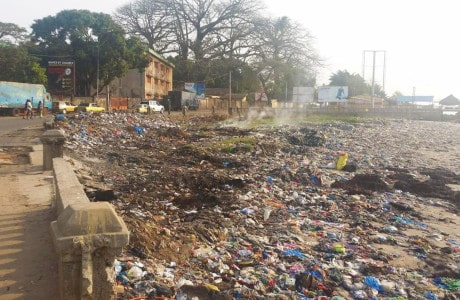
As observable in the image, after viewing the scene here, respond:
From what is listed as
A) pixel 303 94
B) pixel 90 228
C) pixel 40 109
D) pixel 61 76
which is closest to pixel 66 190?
pixel 90 228

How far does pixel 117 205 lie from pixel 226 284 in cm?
299

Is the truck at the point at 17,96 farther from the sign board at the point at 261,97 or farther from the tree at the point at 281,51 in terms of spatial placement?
the tree at the point at 281,51

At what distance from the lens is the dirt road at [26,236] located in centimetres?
322

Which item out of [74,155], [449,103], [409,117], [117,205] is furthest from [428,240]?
[449,103]

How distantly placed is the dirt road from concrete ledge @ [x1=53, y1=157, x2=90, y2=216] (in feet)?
1.23

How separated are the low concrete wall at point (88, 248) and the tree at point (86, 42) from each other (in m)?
34.5

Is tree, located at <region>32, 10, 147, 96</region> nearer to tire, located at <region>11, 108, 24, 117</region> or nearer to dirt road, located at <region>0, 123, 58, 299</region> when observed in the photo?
tire, located at <region>11, 108, 24, 117</region>

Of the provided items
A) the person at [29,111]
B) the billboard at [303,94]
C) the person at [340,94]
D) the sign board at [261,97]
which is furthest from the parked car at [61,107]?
the person at [340,94]

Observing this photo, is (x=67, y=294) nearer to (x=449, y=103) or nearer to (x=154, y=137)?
(x=154, y=137)

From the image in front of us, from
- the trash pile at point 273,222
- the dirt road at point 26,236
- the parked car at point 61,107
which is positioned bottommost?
the trash pile at point 273,222

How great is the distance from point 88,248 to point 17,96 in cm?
2872

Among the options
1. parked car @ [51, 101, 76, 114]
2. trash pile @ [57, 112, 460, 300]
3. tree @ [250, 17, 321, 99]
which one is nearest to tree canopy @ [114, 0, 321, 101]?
tree @ [250, 17, 321, 99]

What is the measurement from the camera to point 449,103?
211 ft

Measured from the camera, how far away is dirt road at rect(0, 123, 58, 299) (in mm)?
3221
